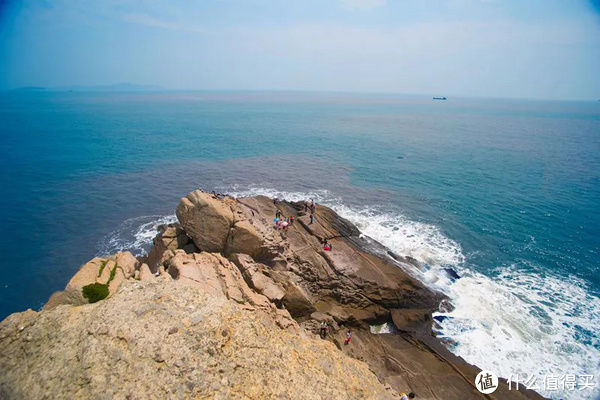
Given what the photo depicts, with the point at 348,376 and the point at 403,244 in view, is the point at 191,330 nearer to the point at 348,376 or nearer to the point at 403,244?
the point at 348,376

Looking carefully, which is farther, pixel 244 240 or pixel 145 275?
pixel 244 240

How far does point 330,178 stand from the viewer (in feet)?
210

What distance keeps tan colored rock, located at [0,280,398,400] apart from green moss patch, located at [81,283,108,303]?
5.73ft

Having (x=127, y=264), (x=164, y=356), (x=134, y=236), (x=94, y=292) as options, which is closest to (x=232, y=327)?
(x=164, y=356)

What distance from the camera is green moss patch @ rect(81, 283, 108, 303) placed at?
685 inches

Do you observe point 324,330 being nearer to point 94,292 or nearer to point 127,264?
point 127,264

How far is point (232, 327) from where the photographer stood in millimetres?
15164

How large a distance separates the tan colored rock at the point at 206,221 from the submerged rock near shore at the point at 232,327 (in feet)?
0.32

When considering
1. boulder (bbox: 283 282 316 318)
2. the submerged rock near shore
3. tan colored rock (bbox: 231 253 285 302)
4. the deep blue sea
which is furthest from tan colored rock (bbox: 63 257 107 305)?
the deep blue sea

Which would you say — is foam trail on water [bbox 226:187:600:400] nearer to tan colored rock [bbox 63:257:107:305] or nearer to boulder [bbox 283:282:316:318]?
boulder [bbox 283:282:316:318]

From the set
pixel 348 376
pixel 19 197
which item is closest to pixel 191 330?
pixel 348 376

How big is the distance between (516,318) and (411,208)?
24.2 metres

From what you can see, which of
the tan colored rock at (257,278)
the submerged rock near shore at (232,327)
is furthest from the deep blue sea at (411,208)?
the tan colored rock at (257,278)

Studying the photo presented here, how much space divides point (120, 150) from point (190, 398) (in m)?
87.9
